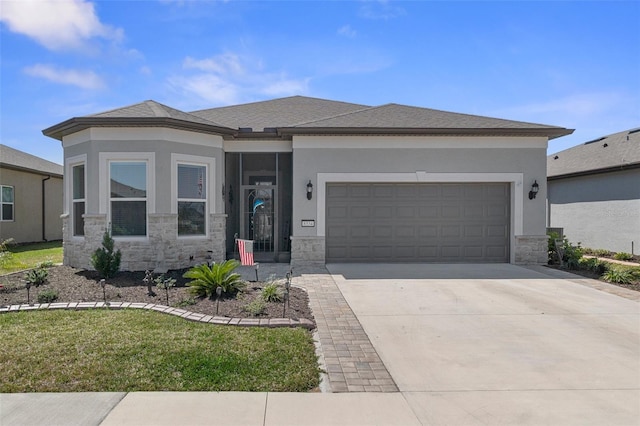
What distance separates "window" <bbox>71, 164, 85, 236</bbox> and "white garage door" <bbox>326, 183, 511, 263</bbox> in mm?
6580

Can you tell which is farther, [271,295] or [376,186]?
[376,186]

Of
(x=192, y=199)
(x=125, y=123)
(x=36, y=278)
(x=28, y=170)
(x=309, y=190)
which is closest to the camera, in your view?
(x=36, y=278)

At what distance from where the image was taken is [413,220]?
1087cm

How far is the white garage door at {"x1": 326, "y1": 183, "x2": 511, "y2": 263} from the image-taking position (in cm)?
1080

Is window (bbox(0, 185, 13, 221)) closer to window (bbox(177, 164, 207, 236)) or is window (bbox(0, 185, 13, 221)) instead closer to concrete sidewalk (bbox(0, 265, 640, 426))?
window (bbox(177, 164, 207, 236))

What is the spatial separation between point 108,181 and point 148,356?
21.6 feet

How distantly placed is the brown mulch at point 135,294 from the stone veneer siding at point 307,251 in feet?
7.91

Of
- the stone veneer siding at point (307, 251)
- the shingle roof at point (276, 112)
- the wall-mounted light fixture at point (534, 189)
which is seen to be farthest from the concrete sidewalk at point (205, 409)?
the wall-mounted light fixture at point (534, 189)

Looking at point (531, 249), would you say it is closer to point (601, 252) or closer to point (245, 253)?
point (601, 252)

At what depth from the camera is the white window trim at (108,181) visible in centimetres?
908

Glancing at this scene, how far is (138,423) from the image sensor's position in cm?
293

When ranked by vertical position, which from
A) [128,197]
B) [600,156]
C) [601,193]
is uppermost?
[600,156]

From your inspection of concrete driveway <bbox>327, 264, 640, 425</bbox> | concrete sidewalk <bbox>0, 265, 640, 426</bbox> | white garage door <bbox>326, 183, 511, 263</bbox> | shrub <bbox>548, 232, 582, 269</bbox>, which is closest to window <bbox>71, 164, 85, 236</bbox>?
white garage door <bbox>326, 183, 511, 263</bbox>

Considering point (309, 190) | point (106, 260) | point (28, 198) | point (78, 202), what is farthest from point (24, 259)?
point (309, 190)
